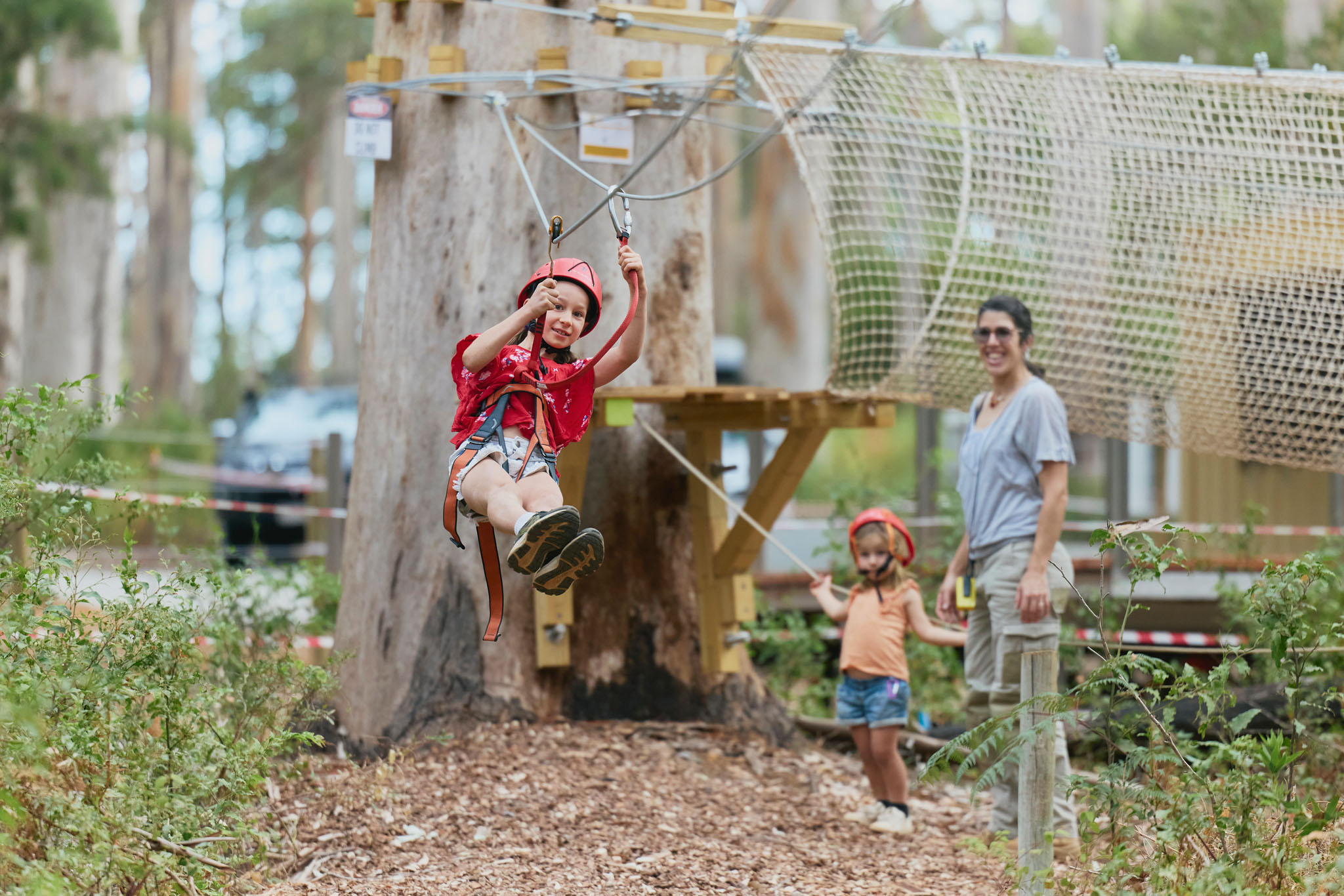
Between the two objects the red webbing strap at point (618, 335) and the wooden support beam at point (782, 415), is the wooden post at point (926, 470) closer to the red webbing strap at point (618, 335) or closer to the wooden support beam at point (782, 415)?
the wooden support beam at point (782, 415)

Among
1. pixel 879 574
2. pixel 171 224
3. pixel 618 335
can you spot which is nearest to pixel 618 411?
pixel 618 335

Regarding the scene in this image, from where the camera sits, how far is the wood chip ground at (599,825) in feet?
13.4

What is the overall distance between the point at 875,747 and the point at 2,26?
37.8ft

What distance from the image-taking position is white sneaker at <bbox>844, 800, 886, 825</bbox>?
5.01 m

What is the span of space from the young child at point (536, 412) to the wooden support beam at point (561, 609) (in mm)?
1095

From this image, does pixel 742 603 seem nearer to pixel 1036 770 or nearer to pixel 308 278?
pixel 1036 770

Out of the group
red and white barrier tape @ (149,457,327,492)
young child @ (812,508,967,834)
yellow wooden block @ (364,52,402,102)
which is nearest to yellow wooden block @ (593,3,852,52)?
yellow wooden block @ (364,52,402,102)

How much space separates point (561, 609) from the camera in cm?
512

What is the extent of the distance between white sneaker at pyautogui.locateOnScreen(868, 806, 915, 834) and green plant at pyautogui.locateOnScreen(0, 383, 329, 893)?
2.10 metres

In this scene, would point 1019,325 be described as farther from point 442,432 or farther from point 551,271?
point 442,432

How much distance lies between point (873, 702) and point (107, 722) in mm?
2695

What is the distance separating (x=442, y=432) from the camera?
523 centimetres

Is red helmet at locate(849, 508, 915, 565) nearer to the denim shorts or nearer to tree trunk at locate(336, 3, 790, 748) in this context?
the denim shorts

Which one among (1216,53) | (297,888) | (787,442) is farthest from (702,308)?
(1216,53)
